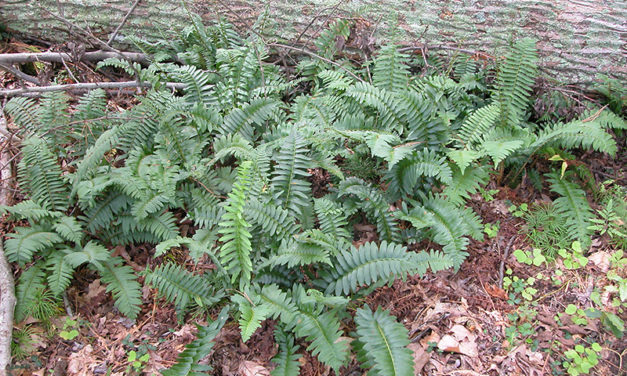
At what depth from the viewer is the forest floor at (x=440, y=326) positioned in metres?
3.03

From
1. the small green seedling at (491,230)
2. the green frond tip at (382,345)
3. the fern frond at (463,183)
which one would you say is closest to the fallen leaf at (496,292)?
the small green seedling at (491,230)

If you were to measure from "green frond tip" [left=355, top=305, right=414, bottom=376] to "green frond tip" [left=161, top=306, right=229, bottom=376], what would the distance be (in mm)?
946

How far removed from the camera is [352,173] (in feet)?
12.9

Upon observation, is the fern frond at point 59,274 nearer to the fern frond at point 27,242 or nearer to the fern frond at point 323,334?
the fern frond at point 27,242

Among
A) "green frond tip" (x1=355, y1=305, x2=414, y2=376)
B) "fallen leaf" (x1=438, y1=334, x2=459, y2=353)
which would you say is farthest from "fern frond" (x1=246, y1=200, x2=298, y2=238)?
"fallen leaf" (x1=438, y1=334, x2=459, y2=353)

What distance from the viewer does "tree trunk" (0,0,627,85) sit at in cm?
427

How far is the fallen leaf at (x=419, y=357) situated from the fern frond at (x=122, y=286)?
2.07 m

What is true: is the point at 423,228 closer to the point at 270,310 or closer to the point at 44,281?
the point at 270,310

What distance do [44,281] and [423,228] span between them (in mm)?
3052

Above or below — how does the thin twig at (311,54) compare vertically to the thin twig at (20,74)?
above

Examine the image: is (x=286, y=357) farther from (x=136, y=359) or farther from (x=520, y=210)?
(x=520, y=210)

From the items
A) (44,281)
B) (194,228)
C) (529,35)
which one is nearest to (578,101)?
(529,35)

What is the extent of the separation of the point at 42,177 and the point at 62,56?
174 cm

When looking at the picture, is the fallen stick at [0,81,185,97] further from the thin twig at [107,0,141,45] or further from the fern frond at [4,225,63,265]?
the fern frond at [4,225,63,265]
